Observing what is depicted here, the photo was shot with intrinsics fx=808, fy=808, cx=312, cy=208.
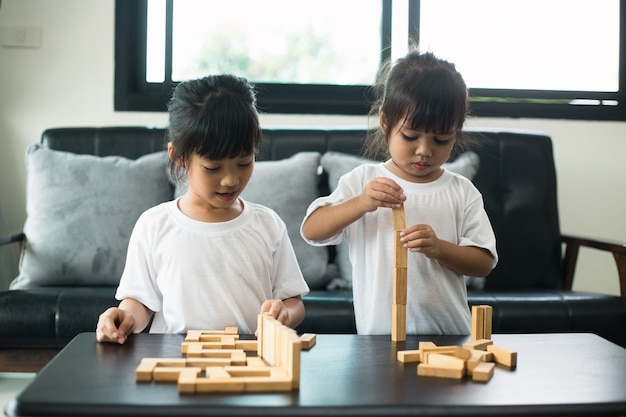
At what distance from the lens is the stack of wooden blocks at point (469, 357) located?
1.18m

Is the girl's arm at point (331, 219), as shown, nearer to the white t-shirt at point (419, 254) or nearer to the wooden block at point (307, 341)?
the white t-shirt at point (419, 254)

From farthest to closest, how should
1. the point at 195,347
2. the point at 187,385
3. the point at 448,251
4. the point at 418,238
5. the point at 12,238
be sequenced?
the point at 12,238 → the point at 448,251 → the point at 418,238 → the point at 195,347 → the point at 187,385

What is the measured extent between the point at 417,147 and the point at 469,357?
593 mm

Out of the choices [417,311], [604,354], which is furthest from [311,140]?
[604,354]

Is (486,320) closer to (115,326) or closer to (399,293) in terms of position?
(399,293)

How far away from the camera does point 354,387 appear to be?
1.08 metres

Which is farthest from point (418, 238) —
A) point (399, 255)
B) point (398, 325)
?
point (398, 325)

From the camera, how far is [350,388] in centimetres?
108

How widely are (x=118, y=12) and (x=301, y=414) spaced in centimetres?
296

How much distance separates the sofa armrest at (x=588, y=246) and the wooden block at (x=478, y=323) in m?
1.62

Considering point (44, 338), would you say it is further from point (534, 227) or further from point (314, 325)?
point (534, 227)

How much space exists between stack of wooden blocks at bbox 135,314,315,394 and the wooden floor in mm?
1548

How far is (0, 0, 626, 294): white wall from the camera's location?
3.56m

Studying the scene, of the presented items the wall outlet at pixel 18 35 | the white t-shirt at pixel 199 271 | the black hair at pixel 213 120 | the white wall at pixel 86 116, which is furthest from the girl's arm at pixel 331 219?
the wall outlet at pixel 18 35
